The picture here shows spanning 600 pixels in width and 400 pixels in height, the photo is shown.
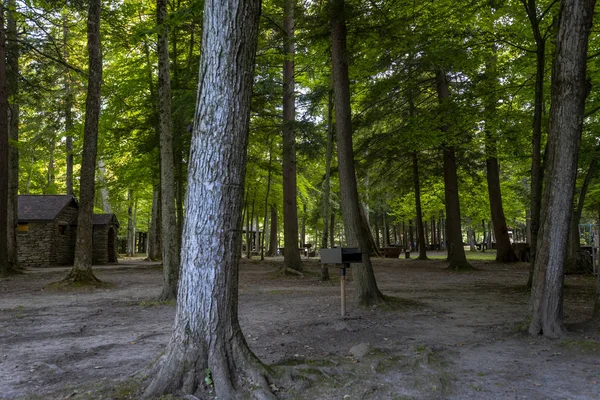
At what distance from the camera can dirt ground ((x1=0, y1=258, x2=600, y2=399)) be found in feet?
12.3

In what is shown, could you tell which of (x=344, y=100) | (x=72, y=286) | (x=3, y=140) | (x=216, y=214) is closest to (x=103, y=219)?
(x=3, y=140)

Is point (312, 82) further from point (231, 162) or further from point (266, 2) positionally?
point (231, 162)

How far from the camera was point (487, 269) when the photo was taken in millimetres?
16500

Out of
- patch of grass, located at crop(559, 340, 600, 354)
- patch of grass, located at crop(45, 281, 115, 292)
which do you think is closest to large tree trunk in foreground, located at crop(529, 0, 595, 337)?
patch of grass, located at crop(559, 340, 600, 354)

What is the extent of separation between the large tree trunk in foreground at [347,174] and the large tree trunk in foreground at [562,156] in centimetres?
289

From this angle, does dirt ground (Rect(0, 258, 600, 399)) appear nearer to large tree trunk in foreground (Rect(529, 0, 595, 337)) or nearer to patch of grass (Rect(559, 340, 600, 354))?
patch of grass (Rect(559, 340, 600, 354))

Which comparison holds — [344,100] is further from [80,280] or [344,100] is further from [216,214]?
[80,280]

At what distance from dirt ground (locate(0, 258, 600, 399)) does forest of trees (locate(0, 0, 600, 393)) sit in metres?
0.67

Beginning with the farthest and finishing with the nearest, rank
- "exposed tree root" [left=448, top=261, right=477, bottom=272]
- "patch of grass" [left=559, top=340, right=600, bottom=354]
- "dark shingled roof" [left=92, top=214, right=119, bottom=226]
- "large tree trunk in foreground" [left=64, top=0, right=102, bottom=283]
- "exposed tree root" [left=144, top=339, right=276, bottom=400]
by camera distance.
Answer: "dark shingled roof" [left=92, top=214, right=119, bottom=226] → "exposed tree root" [left=448, top=261, right=477, bottom=272] → "large tree trunk in foreground" [left=64, top=0, right=102, bottom=283] → "patch of grass" [left=559, top=340, right=600, bottom=354] → "exposed tree root" [left=144, top=339, right=276, bottom=400]

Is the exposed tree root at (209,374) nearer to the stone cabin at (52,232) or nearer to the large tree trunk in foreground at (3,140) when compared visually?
the large tree trunk in foreground at (3,140)

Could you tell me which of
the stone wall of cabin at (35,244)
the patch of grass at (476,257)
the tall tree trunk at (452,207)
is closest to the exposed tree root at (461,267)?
the tall tree trunk at (452,207)

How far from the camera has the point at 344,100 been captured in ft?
26.8

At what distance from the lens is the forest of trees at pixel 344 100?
5469 millimetres

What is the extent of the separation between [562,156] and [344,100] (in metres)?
3.94
